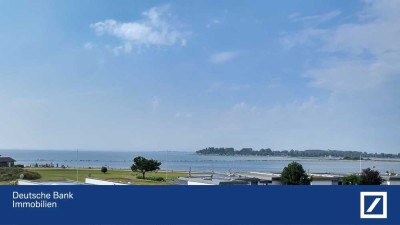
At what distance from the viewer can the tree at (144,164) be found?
25.4 feet

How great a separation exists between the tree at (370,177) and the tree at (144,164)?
4047mm

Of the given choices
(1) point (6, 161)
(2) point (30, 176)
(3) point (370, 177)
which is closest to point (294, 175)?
(3) point (370, 177)

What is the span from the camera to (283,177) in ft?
27.6

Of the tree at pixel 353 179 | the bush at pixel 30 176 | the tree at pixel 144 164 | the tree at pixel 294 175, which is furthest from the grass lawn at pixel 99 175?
the tree at pixel 353 179

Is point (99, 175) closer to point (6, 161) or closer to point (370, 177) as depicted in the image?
point (6, 161)

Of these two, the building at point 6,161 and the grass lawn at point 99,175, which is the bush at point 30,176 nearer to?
the grass lawn at point 99,175

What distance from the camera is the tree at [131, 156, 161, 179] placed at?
774 centimetres

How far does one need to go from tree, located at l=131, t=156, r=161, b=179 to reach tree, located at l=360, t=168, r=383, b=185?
4.05m
